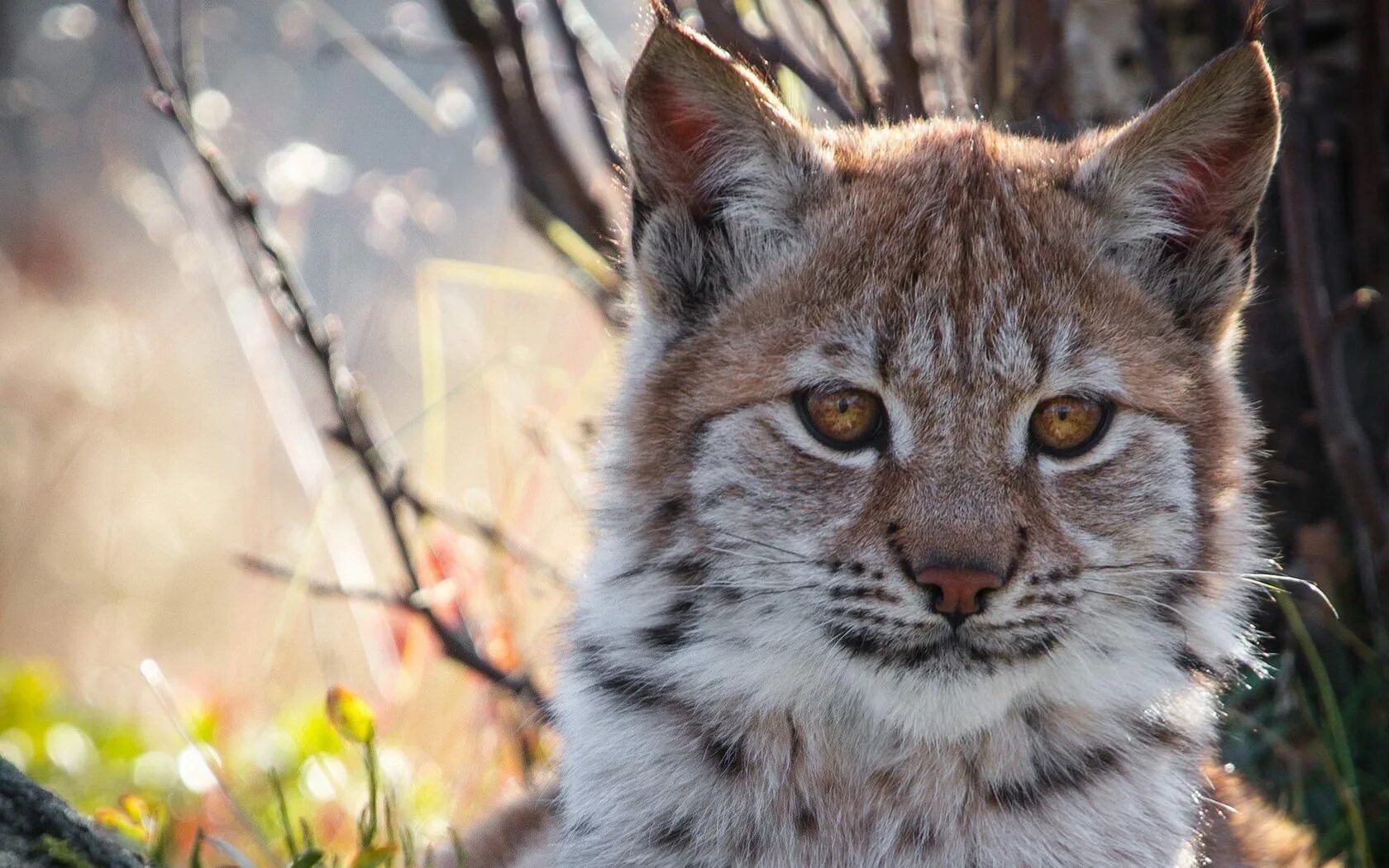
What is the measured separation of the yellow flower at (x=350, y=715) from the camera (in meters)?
2.99

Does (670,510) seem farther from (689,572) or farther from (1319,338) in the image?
(1319,338)

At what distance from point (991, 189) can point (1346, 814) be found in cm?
230

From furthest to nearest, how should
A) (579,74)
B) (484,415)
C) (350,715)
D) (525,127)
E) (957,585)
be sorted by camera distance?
(484,415), (525,127), (579,74), (350,715), (957,585)

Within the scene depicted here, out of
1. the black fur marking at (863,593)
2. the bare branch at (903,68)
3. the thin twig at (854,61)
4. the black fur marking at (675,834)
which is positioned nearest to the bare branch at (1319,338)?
the bare branch at (903,68)

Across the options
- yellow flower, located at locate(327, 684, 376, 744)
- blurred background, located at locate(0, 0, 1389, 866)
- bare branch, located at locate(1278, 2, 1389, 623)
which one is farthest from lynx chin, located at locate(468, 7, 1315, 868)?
bare branch, located at locate(1278, 2, 1389, 623)

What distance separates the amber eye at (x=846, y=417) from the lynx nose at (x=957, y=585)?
34 cm

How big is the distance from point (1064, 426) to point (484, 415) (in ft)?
11.4

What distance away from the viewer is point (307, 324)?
12.7 feet

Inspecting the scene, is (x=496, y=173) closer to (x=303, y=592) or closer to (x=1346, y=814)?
(x=303, y=592)

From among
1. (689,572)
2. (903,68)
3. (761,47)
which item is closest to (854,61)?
(903,68)

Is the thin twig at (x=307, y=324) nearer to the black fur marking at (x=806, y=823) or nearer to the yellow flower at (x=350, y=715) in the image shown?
the yellow flower at (x=350, y=715)

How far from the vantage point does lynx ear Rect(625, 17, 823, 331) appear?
9.33 ft

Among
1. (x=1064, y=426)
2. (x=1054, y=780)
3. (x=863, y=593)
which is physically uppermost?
(x=1064, y=426)

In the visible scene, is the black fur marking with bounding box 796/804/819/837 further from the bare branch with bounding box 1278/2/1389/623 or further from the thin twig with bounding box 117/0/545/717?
the bare branch with bounding box 1278/2/1389/623
